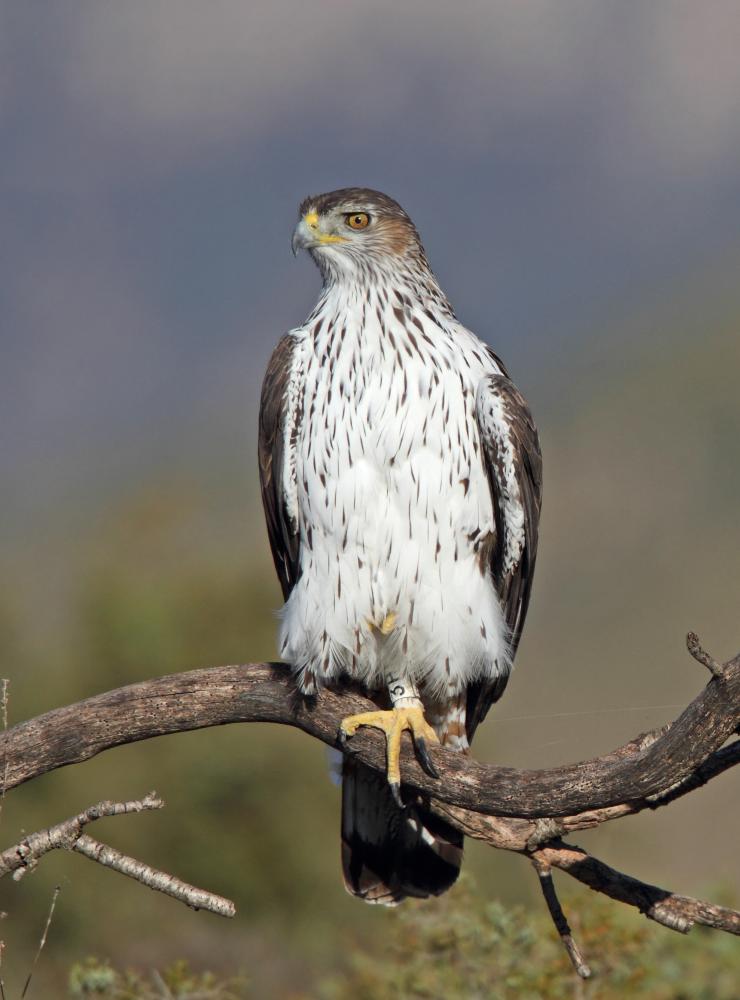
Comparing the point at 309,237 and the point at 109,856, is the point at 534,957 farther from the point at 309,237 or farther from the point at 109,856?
the point at 309,237

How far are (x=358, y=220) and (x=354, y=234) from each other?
91 millimetres

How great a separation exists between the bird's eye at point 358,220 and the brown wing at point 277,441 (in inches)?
23.7

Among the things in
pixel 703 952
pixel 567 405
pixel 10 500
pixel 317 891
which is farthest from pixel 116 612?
pixel 10 500

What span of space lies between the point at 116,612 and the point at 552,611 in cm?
3563

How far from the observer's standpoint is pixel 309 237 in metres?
6.13

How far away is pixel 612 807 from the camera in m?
4.85

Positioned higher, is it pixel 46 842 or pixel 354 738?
pixel 46 842

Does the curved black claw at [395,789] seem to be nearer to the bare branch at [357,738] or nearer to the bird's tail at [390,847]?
the bare branch at [357,738]

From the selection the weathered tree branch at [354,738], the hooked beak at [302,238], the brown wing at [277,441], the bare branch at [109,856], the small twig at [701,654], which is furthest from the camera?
the hooked beak at [302,238]

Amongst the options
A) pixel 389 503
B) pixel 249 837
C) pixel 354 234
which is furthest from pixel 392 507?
pixel 249 837

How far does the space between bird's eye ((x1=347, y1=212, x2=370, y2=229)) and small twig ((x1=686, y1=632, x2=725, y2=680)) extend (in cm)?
294

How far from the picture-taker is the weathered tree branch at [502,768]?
4422mm

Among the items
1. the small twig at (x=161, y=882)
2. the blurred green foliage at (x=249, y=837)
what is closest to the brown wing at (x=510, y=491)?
the blurred green foliage at (x=249, y=837)

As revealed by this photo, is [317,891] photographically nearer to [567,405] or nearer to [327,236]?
[327,236]
